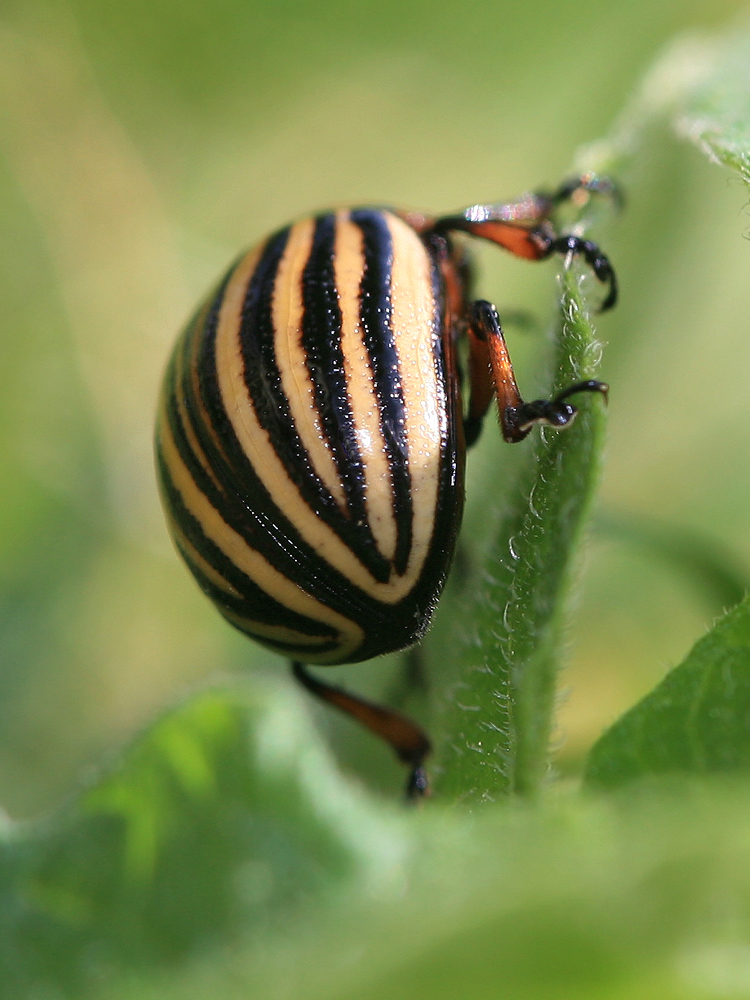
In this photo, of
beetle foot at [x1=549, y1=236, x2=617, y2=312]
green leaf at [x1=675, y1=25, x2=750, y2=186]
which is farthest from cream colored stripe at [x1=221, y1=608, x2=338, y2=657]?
green leaf at [x1=675, y1=25, x2=750, y2=186]

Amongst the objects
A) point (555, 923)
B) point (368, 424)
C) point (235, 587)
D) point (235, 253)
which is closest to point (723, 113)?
point (368, 424)

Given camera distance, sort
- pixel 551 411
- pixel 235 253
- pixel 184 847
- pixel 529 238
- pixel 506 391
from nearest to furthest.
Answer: pixel 184 847 < pixel 551 411 < pixel 506 391 < pixel 529 238 < pixel 235 253

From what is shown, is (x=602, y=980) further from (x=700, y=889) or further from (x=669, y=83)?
(x=669, y=83)

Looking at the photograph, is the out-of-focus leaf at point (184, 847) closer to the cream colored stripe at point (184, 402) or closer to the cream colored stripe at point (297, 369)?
the cream colored stripe at point (297, 369)

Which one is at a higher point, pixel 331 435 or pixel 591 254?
pixel 591 254

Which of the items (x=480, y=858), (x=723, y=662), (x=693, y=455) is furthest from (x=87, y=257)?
(x=480, y=858)

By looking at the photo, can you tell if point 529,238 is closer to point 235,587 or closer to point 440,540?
point 440,540
